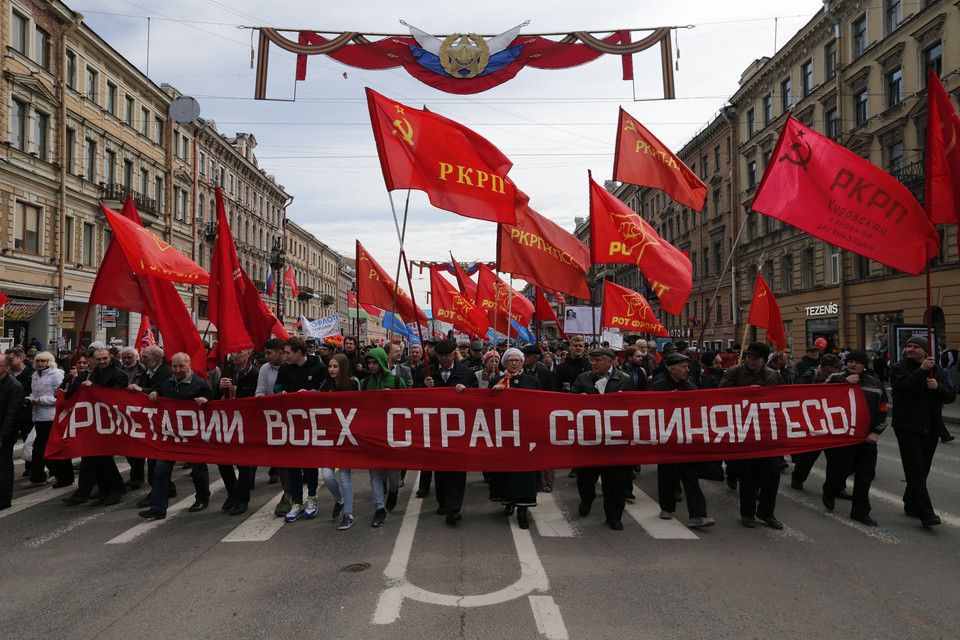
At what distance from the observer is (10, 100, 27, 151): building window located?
23828mm

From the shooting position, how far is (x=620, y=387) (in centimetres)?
677

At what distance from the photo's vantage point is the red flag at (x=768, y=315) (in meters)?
12.4

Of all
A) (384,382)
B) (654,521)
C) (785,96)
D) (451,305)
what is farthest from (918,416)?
(785,96)

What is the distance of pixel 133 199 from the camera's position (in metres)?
29.7

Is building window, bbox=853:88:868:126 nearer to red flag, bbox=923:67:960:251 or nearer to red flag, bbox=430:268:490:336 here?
red flag, bbox=430:268:490:336

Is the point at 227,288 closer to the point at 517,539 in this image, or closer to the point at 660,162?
the point at 517,539

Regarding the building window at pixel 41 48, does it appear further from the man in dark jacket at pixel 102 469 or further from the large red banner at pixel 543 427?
the large red banner at pixel 543 427

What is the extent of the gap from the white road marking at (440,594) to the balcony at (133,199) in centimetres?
2706

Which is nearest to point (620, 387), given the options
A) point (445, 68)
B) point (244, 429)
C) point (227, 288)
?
point (244, 429)

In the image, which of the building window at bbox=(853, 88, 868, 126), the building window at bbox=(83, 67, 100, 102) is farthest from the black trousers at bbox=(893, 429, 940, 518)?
the building window at bbox=(83, 67, 100, 102)

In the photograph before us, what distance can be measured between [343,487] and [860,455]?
4.99 meters

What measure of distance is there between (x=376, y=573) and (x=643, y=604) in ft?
6.17

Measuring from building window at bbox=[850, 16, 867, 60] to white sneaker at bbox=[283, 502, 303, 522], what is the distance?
103ft

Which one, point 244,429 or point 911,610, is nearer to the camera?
point 911,610
